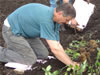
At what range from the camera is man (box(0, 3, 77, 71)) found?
2721 millimetres

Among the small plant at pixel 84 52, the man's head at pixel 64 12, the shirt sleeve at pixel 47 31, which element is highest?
the man's head at pixel 64 12

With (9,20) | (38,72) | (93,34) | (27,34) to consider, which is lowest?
(38,72)

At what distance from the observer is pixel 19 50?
11.2 feet

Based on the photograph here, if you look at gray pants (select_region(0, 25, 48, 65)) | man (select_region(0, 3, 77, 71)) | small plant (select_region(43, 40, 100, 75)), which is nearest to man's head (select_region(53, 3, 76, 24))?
man (select_region(0, 3, 77, 71))

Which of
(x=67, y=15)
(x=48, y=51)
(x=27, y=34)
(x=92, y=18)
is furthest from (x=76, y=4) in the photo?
(x=67, y=15)

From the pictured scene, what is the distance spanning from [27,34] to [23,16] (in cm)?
30

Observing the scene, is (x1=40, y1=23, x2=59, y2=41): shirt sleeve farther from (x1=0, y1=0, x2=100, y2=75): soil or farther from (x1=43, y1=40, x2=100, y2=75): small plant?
(x1=0, y1=0, x2=100, y2=75): soil

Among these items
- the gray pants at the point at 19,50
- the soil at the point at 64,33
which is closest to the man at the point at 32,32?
the gray pants at the point at 19,50

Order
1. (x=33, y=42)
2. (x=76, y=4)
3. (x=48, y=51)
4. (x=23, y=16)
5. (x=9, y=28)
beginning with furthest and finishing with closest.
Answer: (x=76, y=4)
(x=48, y=51)
(x=33, y=42)
(x=9, y=28)
(x=23, y=16)

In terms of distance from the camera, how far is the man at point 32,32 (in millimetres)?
2721

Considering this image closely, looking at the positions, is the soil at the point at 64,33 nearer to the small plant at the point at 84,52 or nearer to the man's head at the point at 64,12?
the small plant at the point at 84,52

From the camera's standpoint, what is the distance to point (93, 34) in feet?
13.6

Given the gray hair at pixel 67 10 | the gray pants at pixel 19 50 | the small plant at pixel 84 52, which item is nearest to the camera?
the gray hair at pixel 67 10

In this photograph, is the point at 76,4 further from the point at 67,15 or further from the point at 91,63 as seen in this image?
the point at 67,15
